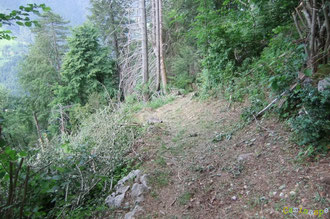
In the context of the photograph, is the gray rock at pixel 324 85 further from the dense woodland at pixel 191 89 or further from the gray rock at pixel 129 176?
the gray rock at pixel 129 176

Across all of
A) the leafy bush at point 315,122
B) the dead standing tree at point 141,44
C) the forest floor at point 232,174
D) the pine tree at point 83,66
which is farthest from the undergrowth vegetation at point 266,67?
the pine tree at point 83,66

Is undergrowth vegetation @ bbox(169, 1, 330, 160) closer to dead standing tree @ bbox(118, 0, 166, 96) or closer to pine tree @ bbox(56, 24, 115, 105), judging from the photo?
dead standing tree @ bbox(118, 0, 166, 96)

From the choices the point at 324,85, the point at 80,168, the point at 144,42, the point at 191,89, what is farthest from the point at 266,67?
the point at 144,42

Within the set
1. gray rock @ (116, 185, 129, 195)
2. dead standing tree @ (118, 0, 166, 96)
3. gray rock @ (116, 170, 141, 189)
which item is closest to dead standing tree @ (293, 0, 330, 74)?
gray rock @ (116, 170, 141, 189)

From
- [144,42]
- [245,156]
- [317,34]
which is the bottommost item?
[245,156]

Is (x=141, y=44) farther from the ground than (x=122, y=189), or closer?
farther from the ground

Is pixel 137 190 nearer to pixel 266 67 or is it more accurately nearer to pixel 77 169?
pixel 77 169

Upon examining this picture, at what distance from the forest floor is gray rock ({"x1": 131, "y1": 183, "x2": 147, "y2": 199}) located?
0.47ft

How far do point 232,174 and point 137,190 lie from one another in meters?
1.35

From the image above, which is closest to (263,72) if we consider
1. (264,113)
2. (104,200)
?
(264,113)

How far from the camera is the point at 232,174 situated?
2.63 metres

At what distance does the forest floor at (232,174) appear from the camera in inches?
76.1

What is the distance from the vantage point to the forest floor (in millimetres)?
1933

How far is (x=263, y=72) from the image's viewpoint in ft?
13.3
